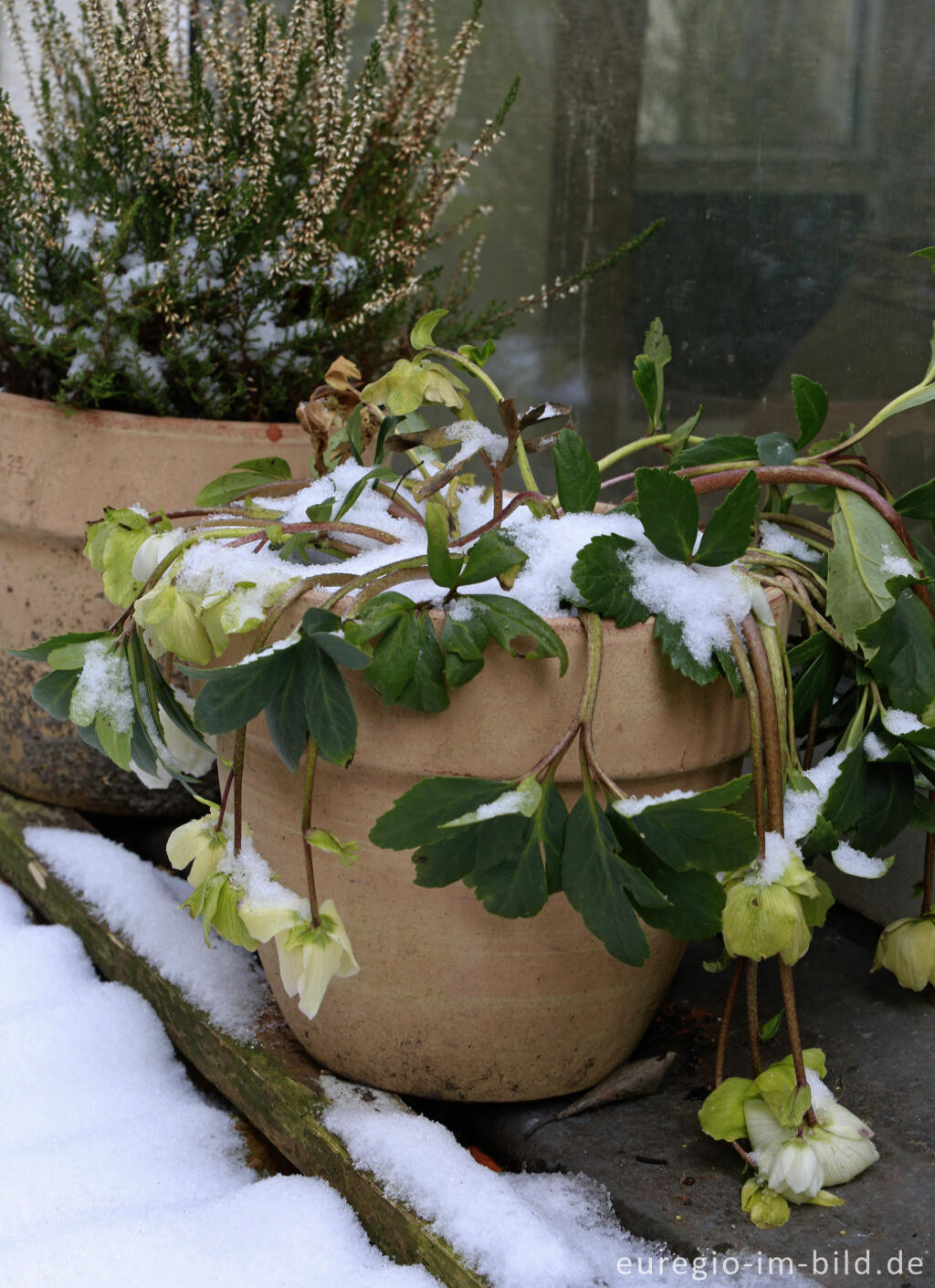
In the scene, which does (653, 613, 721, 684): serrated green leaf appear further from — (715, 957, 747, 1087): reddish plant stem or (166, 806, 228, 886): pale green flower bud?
(166, 806, 228, 886): pale green flower bud

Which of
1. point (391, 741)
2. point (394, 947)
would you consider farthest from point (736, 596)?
point (394, 947)

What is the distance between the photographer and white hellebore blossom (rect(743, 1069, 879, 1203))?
2.66 feet

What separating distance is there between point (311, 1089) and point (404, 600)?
452mm

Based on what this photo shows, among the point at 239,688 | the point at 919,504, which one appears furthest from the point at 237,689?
the point at 919,504

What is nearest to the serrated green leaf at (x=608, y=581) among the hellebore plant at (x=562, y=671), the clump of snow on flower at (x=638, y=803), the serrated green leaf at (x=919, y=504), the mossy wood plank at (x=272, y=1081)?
the hellebore plant at (x=562, y=671)

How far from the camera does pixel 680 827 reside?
0.71 meters

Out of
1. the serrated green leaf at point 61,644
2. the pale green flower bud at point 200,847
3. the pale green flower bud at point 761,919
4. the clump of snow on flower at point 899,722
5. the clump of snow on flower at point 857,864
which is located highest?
the serrated green leaf at point 61,644

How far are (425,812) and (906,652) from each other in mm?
379

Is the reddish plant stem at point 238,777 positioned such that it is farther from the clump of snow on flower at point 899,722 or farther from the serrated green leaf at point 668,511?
the clump of snow on flower at point 899,722

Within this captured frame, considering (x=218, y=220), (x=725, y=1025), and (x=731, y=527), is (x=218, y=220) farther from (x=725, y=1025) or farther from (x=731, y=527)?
(x=725, y=1025)

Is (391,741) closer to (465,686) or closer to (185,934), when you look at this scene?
(465,686)

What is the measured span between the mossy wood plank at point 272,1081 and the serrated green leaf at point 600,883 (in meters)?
0.25

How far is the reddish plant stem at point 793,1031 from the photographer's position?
0.80 m

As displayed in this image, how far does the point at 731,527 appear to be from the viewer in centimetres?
78
